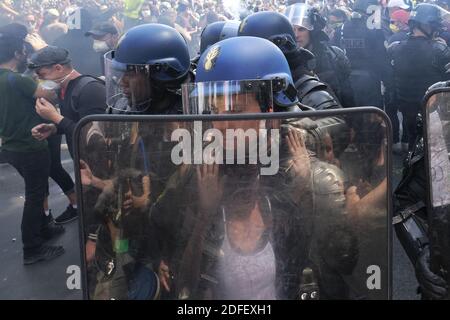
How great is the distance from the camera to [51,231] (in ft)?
14.0

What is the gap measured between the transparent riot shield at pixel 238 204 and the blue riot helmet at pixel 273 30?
6.83ft

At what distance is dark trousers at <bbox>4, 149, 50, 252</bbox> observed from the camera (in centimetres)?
390

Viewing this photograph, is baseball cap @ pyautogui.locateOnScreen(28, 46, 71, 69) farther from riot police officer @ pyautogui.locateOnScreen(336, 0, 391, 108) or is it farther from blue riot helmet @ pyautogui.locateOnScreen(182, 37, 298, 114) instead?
riot police officer @ pyautogui.locateOnScreen(336, 0, 391, 108)

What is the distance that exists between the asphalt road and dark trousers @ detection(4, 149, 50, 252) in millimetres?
213

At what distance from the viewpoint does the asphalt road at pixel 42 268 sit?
3.22m

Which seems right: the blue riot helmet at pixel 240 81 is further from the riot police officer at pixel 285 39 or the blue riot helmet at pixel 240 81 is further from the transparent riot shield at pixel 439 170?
the riot police officer at pixel 285 39

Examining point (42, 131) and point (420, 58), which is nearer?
point (42, 131)

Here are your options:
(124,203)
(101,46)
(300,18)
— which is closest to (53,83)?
(101,46)

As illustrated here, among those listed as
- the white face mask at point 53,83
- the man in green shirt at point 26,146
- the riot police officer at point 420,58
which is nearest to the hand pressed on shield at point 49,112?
the white face mask at point 53,83

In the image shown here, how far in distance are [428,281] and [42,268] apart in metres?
3.12

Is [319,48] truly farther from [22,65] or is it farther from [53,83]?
[22,65]

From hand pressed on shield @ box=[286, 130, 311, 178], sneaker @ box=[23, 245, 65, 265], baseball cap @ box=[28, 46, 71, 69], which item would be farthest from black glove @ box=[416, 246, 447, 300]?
sneaker @ box=[23, 245, 65, 265]

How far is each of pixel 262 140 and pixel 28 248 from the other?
327 cm

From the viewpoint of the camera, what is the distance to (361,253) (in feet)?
3.84
